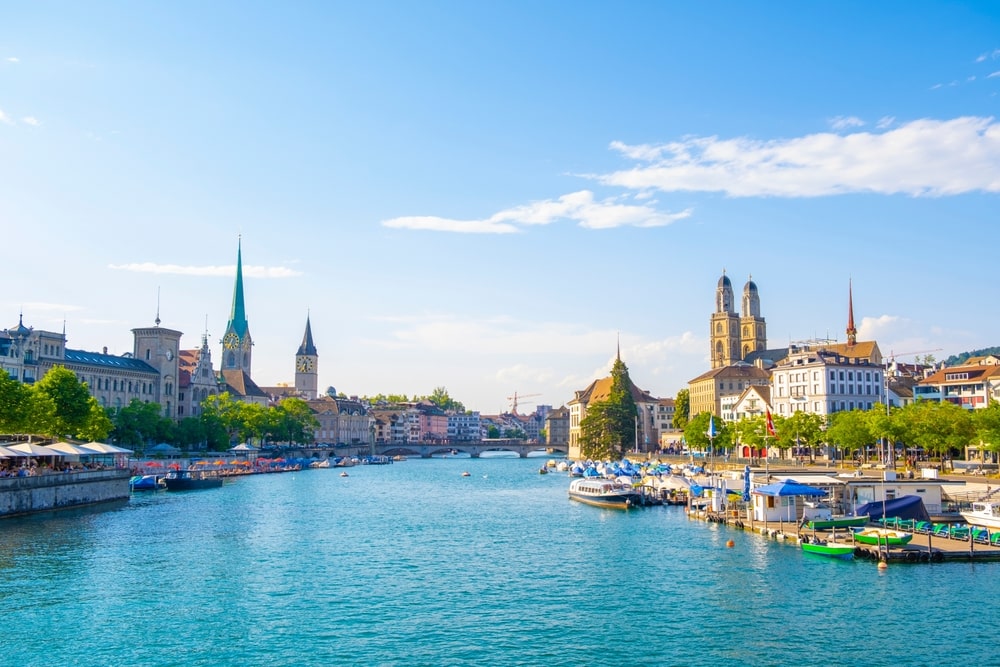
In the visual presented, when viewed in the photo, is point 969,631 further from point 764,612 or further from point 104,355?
point 104,355

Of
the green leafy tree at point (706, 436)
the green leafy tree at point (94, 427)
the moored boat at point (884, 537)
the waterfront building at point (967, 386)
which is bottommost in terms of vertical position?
the moored boat at point (884, 537)

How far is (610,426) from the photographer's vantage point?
147 meters

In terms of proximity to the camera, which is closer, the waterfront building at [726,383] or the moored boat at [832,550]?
the moored boat at [832,550]

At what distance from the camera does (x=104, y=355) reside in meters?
156

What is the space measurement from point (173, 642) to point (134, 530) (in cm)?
3160

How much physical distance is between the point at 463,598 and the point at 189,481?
71494 mm

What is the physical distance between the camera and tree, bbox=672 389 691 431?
629 feet

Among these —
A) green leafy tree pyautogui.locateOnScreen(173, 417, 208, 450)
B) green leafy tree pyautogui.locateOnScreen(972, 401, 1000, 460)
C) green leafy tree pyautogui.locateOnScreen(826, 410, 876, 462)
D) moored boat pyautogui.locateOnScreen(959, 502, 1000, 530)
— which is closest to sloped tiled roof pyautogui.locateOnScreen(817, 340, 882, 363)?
green leafy tree pyautogui.locateOnScreen(826, 410, 876, 462)

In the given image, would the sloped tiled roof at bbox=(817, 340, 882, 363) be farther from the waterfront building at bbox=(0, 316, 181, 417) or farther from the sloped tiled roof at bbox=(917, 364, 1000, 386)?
the waterfront building at bbox=(0, 316, 181, 417)

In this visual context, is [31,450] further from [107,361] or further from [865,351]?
[865,351]

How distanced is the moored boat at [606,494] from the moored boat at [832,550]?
3155cm

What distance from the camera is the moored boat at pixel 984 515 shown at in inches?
2141

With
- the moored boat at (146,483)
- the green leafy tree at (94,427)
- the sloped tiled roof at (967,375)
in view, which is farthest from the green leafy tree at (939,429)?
the green leafy tree at (94,427)

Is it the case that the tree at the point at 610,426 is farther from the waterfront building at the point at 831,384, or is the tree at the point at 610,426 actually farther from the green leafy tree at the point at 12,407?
the green leafy tree at the point at 12,407
